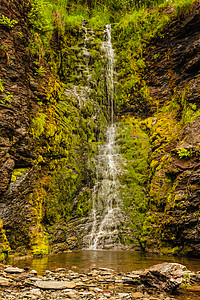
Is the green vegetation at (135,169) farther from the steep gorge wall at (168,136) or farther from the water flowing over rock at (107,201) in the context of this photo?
the water flowing over rock at (107,201)

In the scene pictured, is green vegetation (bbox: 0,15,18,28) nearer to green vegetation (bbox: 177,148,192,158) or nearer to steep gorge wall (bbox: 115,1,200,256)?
steep gorge wall (bbox: 115,1,200,256)

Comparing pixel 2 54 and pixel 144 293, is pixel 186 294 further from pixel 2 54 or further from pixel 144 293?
pixel 2 54

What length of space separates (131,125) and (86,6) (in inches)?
470

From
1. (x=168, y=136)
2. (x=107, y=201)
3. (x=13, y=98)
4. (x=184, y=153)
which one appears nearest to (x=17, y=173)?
(x=13, y=98)

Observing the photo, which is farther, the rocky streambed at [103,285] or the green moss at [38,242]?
the green moss at [38,242]

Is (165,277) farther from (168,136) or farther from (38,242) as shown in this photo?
(168,136)

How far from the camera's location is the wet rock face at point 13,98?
7.42m

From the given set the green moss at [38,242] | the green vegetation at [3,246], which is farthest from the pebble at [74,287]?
the green moss at [38,242]

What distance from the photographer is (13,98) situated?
26.4ft

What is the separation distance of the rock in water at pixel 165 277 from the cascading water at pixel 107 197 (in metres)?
5.79

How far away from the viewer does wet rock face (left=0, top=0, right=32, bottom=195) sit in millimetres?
7422

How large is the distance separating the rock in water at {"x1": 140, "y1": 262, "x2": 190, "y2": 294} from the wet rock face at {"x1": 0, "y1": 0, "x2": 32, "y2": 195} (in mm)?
5114

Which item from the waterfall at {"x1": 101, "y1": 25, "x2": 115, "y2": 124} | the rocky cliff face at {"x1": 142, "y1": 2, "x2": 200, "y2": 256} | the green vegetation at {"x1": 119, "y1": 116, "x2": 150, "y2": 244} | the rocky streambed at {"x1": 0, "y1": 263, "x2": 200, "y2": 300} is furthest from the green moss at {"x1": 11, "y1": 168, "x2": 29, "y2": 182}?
the waterfall at {"x1": 101, "y1": 25, "x2": 115, "y2": 124}

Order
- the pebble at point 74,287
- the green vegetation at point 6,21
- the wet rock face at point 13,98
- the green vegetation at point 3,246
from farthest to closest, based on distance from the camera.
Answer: the green vegetation at point 6,21
the wet rock face at point 13,98
the green vegetation at point 3,246
the pebble at point 74,287
